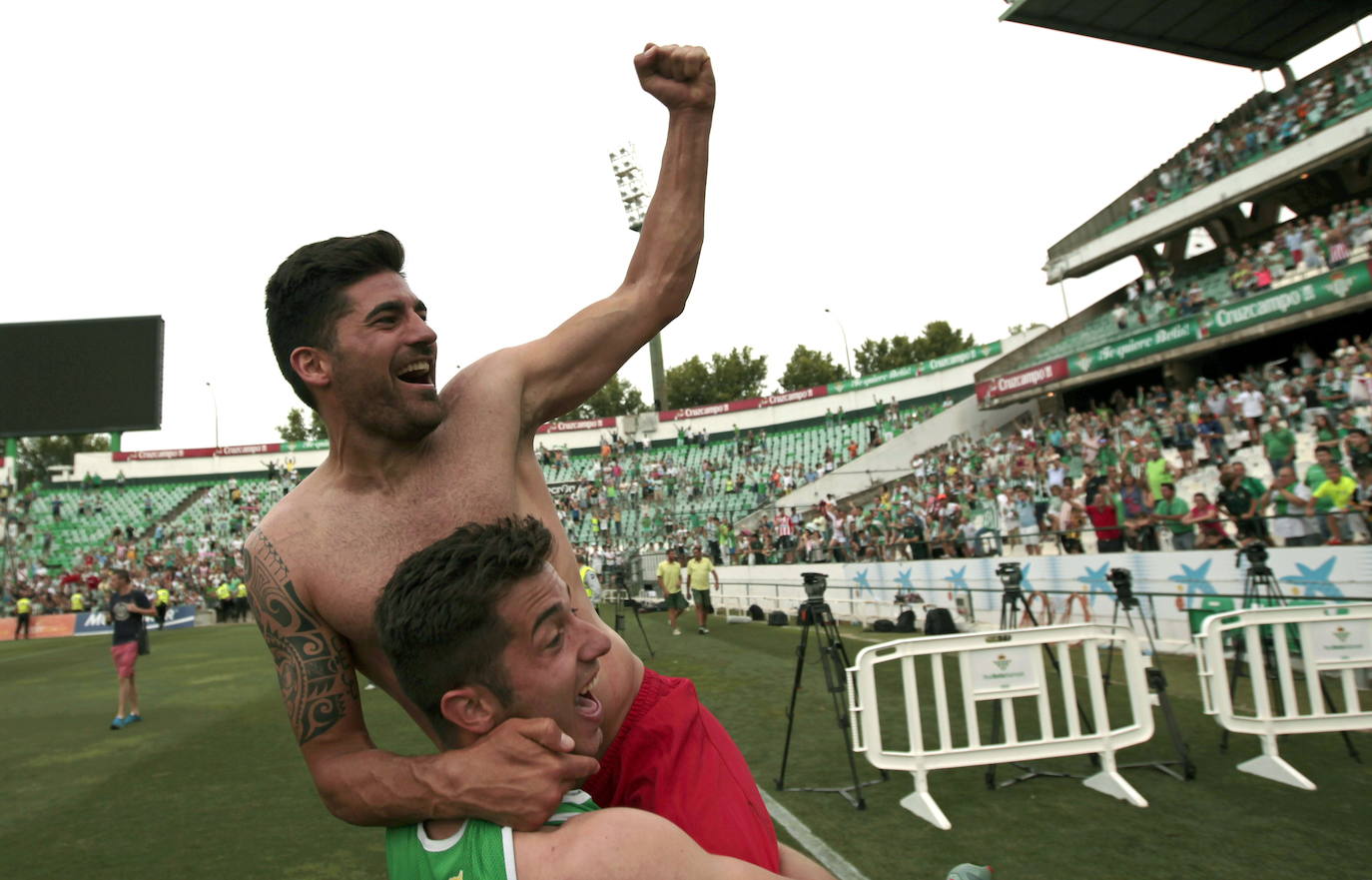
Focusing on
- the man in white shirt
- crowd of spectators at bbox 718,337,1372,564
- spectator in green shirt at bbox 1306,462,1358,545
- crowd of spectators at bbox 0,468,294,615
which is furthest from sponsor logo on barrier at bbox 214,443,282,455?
spectator in green shirt at bbox 1306,462,1358,545

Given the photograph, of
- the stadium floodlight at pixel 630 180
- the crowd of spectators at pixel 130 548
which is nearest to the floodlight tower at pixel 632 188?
the stadium floodlight at pixel 630 180

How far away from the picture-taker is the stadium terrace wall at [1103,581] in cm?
939

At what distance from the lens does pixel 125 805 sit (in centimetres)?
700

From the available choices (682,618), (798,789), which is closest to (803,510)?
(682,618)

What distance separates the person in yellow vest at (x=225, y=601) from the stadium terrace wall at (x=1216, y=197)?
102 ft

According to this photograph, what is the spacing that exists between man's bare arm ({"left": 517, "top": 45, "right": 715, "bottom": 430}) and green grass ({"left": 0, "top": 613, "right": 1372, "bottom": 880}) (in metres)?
3.48

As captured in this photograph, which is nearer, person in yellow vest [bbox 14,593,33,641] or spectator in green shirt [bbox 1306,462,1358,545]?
spectator in green shirt [bbox 1306,462,1358,545]

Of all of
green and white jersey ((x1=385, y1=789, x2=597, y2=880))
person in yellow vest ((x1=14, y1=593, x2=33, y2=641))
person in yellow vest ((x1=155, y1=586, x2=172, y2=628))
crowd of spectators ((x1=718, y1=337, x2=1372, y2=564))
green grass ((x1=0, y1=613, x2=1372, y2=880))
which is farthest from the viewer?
person in yellow vest ((x1=155, y1=586, x2=172, y2=628))

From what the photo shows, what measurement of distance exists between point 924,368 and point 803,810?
121 feet

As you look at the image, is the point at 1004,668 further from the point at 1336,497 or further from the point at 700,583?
the point at 700,583

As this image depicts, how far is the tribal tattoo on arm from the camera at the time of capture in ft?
6.56

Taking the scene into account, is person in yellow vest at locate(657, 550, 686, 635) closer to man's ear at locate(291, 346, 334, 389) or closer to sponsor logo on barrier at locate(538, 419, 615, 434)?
man's ear at locate(291, 346, 334, 389)

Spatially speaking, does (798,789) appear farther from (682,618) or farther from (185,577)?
(185,577)

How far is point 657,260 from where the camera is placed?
8.06ft
